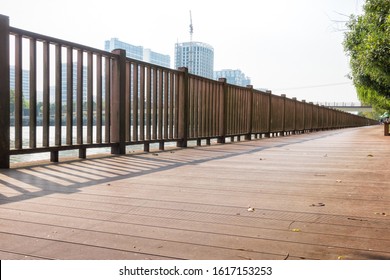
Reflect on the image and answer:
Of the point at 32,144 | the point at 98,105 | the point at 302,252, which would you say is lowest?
the point at 302,252

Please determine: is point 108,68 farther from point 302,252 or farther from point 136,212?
point 302,252

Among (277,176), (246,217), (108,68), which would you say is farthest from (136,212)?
(108,68)

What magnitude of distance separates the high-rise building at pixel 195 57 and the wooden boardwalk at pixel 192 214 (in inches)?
2032

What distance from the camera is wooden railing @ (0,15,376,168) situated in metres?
3.83

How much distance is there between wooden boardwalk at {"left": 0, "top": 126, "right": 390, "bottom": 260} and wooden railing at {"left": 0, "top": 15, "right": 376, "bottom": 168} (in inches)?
24.3

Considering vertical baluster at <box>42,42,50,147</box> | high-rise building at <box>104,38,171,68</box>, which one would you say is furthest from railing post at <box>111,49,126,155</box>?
high-rise building at <box>104,38,171,68</box>

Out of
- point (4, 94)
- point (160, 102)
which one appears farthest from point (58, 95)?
point (160, 102)

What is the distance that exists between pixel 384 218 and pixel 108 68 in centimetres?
394

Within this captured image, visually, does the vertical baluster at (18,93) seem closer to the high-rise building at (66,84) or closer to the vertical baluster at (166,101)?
the high-rise building at (66,84)

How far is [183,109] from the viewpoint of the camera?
6.96 metres

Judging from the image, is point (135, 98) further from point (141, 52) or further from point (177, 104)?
point (141, 52)

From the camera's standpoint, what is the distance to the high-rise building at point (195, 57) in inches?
2175

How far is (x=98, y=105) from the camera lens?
16.1 feet

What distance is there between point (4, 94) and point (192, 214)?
247cm
